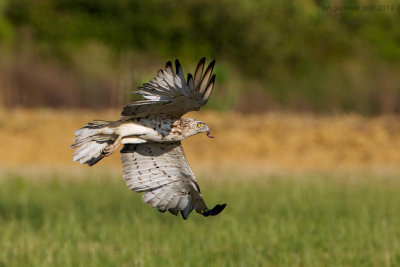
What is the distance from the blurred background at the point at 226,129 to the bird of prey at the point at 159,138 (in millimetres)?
1499

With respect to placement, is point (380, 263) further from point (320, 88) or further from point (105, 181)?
point (320, 88)

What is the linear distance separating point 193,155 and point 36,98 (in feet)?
16.1

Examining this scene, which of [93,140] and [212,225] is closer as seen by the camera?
[93,140]

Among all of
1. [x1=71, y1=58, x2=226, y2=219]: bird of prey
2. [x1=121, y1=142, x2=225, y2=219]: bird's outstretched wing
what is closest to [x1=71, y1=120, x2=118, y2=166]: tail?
[x1=71, y1=58, x2=226, y2=219]: bird of prey

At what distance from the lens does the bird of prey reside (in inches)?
198

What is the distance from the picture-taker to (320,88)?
21.6 m

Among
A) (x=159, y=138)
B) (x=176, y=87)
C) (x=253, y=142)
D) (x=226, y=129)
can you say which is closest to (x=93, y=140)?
(x=159, y=138)

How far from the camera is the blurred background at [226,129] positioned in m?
8.09

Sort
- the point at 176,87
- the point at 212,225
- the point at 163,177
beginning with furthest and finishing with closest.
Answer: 1. the point at 212,225
2. the point at 163,177
3. the point at 176,87

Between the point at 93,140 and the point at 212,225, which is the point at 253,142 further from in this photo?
the point at 93,140

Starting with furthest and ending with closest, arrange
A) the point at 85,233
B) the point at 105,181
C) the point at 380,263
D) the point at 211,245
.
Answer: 1. the point at 105,181
2. the point at 85,233
3. the point at 211,245
4. the point at 380,263

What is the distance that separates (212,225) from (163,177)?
3.61 m

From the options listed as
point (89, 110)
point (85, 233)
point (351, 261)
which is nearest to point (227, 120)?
point (89, 110)

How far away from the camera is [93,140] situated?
17.9 feet
